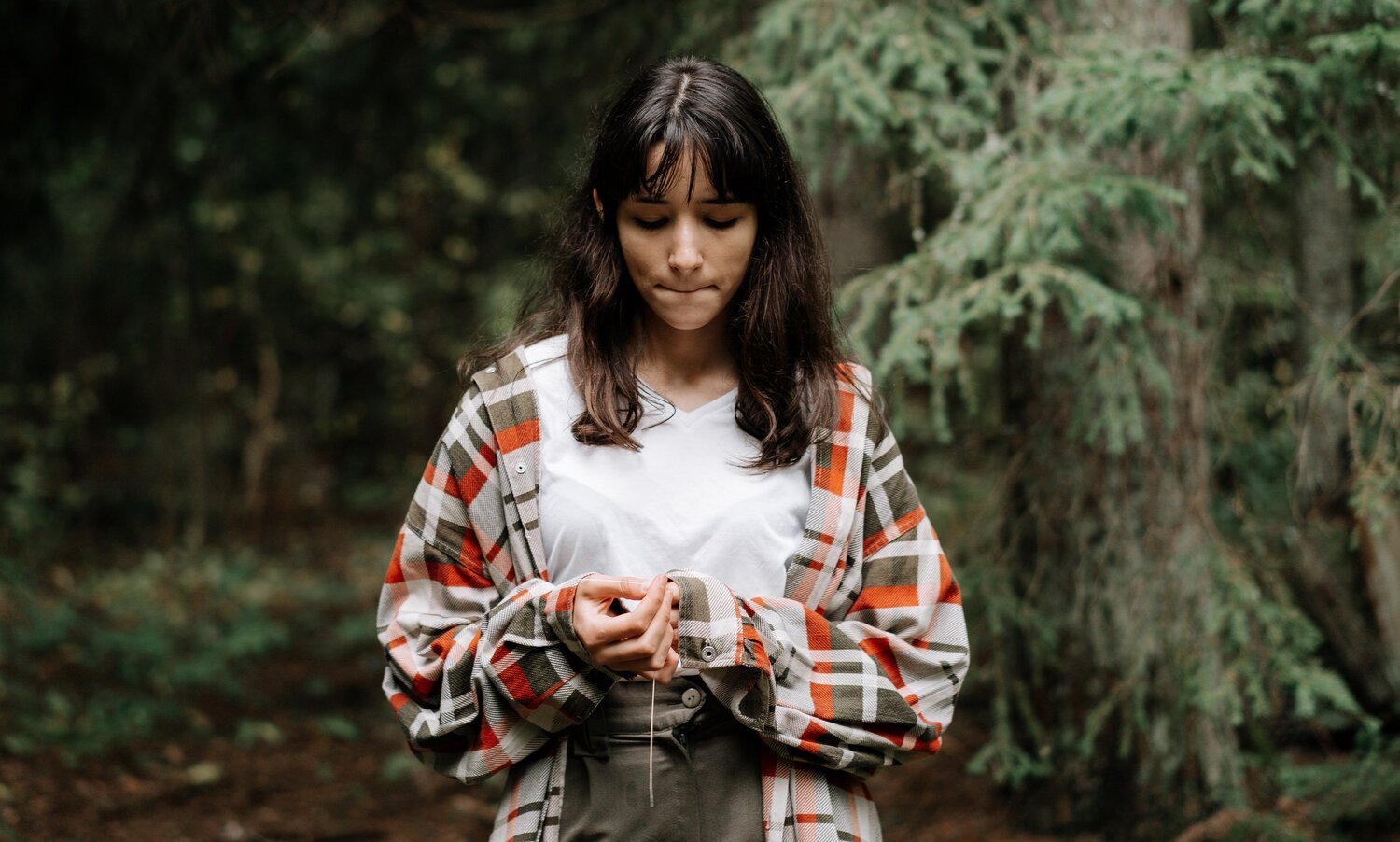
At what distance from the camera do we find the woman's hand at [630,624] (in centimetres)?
157

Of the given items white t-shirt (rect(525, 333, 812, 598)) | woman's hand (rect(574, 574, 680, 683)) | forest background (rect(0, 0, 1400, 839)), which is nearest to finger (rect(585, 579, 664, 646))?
woman's hand (rect(574, 574, 680, 683))

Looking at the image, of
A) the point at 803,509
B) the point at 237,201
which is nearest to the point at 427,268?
the point at 237,201

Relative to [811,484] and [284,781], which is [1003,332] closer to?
[811,484]

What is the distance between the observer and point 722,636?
1657 mm

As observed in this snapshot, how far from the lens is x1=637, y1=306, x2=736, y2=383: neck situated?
6.45 ft

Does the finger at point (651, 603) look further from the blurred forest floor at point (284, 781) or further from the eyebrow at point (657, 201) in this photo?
the blurred forest floor at point (284, 781)

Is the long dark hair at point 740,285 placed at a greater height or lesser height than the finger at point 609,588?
greater

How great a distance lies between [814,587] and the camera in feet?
6.04

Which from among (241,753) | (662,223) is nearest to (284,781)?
(241,753)

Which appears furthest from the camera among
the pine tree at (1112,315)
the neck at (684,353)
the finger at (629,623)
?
the pine tree at (1112,315)

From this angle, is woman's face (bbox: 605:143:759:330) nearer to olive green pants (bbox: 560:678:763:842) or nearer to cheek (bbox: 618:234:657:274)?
cheek (bbox: 618:234:657:274)

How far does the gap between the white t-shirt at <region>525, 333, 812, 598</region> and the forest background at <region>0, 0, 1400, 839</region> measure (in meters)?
0.52

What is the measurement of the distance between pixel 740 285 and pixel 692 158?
0.94 ft

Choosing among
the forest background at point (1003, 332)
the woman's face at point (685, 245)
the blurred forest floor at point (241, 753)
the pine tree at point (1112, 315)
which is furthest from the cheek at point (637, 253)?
the blurred forest floor at point (241, 753)
